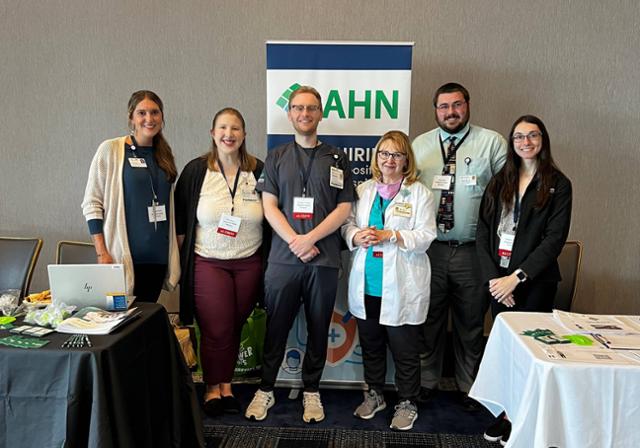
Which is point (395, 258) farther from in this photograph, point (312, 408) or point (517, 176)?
point (312, 408)

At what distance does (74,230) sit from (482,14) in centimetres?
332

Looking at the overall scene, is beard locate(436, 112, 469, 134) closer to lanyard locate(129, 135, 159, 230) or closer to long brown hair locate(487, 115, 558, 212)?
long brown hair locate(487, 115, 558, 212)

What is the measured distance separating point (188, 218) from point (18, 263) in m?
1.07

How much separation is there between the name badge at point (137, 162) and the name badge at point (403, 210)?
1.23 m

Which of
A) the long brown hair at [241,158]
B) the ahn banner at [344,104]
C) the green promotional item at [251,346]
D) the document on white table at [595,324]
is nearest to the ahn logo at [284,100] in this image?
the ahn banner at [344,104]

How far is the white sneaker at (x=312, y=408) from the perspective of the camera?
7.53 ft

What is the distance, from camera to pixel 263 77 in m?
3.18

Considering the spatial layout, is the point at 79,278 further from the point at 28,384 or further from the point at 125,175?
the point at 125,175

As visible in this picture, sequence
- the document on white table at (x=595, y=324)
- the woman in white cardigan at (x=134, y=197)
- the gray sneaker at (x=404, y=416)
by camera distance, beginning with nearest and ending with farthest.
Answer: the document on white table at (x=595, y=324)
the woman in white cardigan at (x=134, y=197)
the gray sneaker at (x=404, y=416)

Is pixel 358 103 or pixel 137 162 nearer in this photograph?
pixel 137 162

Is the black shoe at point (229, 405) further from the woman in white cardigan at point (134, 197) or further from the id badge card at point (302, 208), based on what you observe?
the id badge card at point (302, 208)

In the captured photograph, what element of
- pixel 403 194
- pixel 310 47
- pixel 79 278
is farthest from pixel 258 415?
pixel 310 47

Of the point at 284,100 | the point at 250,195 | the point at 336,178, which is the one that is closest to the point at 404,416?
the point at 336,178

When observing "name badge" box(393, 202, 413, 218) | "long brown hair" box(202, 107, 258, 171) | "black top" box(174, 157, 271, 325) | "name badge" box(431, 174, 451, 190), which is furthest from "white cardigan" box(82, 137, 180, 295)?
"name badge" box(431, 174, 451, 190)
